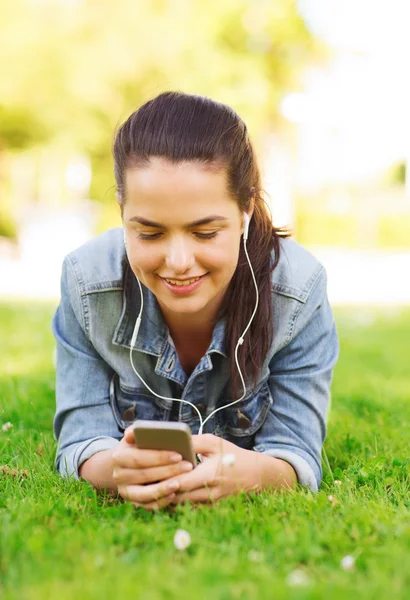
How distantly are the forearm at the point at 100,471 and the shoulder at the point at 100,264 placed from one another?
627 mm

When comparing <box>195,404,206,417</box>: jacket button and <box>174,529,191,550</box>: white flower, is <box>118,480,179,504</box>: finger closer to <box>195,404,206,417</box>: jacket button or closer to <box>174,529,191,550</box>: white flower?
<box>174,529,191,550</box>: white flower

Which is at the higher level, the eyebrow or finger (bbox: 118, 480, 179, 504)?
the eyebrow

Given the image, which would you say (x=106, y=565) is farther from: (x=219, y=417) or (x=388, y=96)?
(x=388, y=96)

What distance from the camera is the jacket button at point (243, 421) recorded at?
2.94m

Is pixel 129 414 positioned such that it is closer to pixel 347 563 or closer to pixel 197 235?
pixel 197 235

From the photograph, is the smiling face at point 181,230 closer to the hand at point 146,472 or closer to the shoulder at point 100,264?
the shoulder at point 100,264

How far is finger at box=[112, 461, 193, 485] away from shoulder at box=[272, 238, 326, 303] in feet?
2.58

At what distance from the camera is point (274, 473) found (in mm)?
2592

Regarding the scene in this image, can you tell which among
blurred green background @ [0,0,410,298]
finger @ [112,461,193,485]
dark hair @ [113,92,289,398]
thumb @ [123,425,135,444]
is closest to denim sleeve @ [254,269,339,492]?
dark hair @ [113,92,289,398]

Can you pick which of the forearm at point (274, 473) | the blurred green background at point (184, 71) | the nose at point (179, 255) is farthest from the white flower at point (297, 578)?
the blurred green background at point (184, 71)

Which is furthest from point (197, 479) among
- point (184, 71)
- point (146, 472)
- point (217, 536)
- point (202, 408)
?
point (184, 71)

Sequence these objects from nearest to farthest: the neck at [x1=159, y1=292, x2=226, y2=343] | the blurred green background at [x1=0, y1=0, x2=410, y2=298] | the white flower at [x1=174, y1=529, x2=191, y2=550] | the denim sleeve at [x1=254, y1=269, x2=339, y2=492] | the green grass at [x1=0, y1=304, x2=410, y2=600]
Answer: the green grass at [x1=0, y1=304, x2=410, y2=600], the white flower at [x1=174, y1=529, x2=191, y2=550], the denim sleeve at [x1=254, y1=269, x2=339, y2=492], the neck at [x1=159, y1=292, x2=226, y2=343], the blurred green background at [x1=0, y1=0, x2=410, y2=298]

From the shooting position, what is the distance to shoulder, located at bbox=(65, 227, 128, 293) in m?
2.90

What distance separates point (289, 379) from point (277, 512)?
67 centimetres
